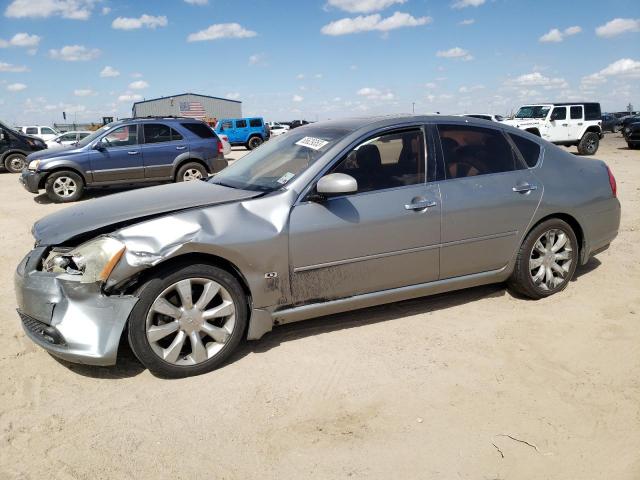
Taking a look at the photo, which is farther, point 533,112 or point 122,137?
point 533,112

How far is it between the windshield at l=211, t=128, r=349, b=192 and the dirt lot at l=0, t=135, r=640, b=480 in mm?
1144

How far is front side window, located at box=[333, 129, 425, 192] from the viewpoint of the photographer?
12.2 ft

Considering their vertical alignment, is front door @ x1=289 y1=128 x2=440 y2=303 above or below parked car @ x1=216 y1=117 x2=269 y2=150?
below

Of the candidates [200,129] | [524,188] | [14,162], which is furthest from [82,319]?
[14,162]

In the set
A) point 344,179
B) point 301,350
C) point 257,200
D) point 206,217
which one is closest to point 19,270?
point 206,217

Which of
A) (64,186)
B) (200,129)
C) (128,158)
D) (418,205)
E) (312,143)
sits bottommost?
(418,205)

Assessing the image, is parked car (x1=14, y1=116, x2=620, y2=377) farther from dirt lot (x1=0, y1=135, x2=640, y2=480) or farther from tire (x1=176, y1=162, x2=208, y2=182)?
tire (x1=176, y1=162, x2=208, y2=182)

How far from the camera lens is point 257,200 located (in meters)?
3.49

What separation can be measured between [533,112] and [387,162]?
18.2 meters

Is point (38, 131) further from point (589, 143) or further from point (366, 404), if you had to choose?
point (366, 404)

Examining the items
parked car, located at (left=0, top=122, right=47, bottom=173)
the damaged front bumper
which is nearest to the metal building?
parked car, located at (left=0, top=122, right=47, bottom=173)

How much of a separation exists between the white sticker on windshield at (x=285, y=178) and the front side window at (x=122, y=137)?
8.42 meters

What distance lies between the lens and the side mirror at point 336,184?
3.42 m

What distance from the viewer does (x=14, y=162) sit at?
681 inches
